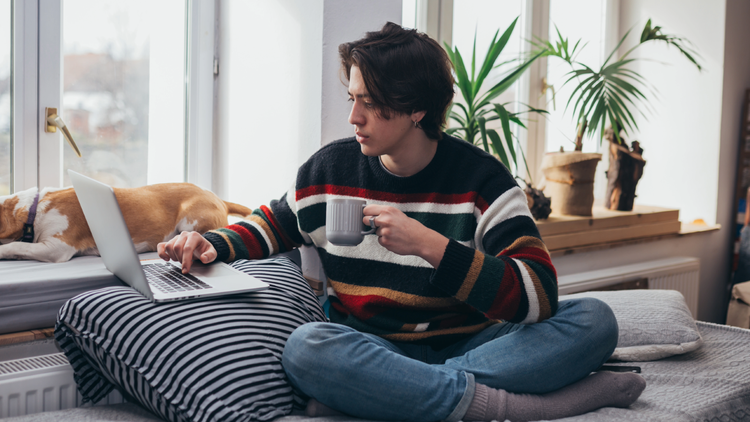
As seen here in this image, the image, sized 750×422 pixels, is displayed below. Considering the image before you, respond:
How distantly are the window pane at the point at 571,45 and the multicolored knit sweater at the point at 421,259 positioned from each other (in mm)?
1641

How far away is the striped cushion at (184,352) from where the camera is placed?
0.97 metres

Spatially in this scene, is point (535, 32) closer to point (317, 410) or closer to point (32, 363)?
point (317, 410)

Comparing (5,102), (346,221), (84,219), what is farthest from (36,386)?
(5,102)

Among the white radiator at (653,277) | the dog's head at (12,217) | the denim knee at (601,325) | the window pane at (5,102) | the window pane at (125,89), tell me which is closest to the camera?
the denim knee at (601,325)

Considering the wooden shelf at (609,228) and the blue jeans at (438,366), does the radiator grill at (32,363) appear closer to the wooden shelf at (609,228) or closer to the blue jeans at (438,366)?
the blue jeans at (438,366)

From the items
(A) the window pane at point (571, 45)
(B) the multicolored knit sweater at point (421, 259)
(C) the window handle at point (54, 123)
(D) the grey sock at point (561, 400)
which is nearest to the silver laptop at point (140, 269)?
(B) the multicolored knit sweater at point (421, 259)

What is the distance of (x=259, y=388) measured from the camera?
3.26 feet

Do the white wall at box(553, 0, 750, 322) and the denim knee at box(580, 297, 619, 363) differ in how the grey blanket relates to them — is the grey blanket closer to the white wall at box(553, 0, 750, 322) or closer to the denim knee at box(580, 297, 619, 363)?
the denim knee at box(580, 297, 619, 363)

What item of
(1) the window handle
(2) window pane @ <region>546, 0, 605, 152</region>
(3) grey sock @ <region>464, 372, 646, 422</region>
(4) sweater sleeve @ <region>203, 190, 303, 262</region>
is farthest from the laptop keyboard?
(2) window pane @ <region>546, 0, 605, 152</region>

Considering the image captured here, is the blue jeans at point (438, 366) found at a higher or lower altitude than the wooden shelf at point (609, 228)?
lower

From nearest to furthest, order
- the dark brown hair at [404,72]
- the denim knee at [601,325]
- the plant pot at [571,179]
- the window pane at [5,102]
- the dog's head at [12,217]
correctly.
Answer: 1. the denim knee at [601,325]
2. the dark brown hair at [404,72]
3. the dog's head at [12,217]
4. the window pane at [5,102]
5. the plant pot at [571,179]

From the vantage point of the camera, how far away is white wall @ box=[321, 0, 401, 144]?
1.72m

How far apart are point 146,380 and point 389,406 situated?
1.40 feet

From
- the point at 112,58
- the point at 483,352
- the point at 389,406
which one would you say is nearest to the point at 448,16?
the point at 112,58
